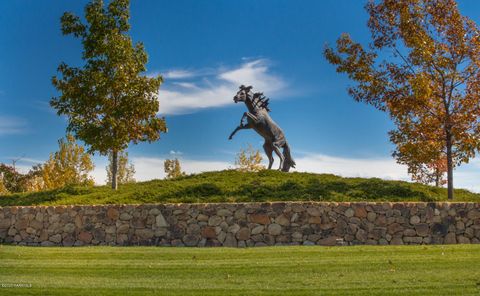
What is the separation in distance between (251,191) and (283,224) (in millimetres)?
2430

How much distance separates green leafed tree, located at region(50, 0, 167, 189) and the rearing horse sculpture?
371 cm

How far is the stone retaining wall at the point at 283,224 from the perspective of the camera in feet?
51.6

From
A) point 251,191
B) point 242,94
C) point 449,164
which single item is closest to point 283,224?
point 251,191

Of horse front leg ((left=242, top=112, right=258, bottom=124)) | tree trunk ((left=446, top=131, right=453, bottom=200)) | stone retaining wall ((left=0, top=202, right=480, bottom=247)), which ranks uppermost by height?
horse front leg ((left=242, top=112, right=258, bottom=124))

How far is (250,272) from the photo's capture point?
964 cm

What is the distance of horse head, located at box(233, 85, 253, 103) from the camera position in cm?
2133

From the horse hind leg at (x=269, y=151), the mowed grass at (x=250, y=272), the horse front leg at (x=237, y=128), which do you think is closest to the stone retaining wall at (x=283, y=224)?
the mowed grass at (x=250, y=272)

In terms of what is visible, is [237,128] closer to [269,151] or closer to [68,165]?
[269,151]

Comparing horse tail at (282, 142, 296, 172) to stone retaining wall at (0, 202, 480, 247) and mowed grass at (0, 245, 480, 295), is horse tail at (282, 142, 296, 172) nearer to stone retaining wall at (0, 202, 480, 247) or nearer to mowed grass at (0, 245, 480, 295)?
stone retaining wall at (0, 202, 480, 247)

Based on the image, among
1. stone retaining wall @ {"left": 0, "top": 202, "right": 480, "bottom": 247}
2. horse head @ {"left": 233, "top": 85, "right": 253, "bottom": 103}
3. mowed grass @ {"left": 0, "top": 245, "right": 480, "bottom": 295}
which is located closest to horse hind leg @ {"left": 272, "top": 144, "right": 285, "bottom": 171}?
horse head @ {"left": 233, "top": 85, "right": 253, "bottom": 103}

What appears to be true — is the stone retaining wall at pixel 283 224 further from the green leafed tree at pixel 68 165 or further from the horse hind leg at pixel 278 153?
the green leafed tree at pixel 68 165

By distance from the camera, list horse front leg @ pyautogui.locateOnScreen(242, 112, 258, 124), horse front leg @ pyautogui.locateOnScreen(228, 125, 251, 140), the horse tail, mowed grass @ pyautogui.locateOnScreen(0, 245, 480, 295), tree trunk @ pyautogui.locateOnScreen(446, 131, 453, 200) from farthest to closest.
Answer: the horse tail
horse front leg @ pyautogui.locateOnScreen(228, 125, 251, 140)
horse front leg @ pyautogui.locateOnScreen(242, 112, 258, 124)
tree trunk @ pyautogui.locateOnScreen(446, 131, 453, 200)
mowed grass @ pyautogui.locateOnScreen(0, 245, 480, 295)

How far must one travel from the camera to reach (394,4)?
2120 cm

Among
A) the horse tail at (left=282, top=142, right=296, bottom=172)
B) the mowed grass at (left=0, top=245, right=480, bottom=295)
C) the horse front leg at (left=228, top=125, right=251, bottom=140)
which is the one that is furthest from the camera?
the horse tail at (left=282, top=142, right=296, bottom=172)
